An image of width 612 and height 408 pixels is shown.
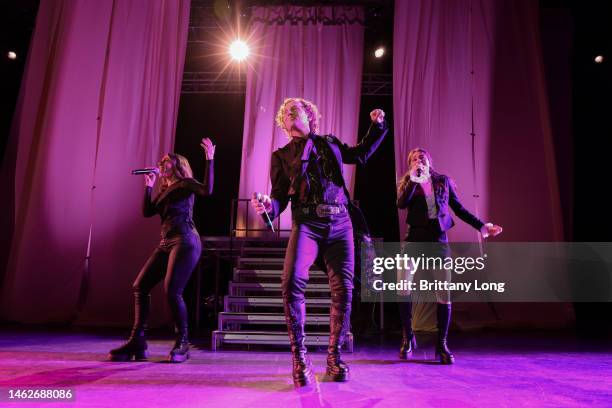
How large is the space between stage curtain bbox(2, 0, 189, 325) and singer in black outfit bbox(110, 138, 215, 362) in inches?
102

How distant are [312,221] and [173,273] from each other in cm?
133

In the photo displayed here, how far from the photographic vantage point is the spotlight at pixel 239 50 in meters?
7.84

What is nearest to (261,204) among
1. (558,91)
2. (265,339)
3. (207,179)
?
(207,179)

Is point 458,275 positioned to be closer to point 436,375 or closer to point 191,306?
point 436,375

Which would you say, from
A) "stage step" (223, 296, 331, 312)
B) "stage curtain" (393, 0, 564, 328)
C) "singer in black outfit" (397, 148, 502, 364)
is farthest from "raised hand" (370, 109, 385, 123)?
"stage curtain" (393, 0, 564, 328)

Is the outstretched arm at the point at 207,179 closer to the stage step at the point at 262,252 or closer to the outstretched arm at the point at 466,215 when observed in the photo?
the outstretched arm at the point at 466,215

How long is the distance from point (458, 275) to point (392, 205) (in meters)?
2.99

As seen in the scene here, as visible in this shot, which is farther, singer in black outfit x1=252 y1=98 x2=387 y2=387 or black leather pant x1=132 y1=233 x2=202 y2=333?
black leather pant x1=132 y1=233 x2=202 y2=333

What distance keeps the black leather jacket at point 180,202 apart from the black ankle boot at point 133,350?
0.84m

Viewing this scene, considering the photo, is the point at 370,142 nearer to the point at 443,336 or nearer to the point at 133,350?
the point at 443,336

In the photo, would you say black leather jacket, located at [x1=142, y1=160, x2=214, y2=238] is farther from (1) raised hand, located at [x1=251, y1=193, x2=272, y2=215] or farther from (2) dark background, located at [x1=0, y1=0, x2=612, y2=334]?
(2) dark background, located at [x1=0, y1=0, x2=612, y2=334]

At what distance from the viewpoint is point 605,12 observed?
739 centimetres

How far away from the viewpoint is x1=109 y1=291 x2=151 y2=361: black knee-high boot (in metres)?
3.56

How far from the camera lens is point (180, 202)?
12.1ft
